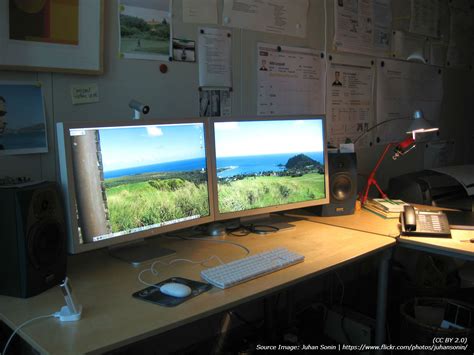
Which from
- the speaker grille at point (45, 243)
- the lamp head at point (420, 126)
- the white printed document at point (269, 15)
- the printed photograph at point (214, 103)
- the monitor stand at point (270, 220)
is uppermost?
the white printed document at point (269, 15)

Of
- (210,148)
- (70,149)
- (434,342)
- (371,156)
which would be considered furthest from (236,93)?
(434,342)

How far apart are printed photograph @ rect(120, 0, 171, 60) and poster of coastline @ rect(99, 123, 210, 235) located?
0.38 meters

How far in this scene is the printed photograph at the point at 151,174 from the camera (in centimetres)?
133

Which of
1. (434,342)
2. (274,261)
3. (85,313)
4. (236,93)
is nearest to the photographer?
(85,313)

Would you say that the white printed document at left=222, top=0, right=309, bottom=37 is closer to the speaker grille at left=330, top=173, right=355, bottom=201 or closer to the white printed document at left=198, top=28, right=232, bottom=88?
the white printed document at left=198, top=28, right=232, bottom=88

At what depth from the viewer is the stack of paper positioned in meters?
2.04

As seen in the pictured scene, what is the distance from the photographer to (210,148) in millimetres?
1620

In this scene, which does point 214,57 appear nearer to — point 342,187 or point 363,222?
point 342,187

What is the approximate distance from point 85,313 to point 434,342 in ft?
4.80

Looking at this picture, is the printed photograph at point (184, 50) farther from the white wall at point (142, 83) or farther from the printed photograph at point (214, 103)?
the printed photograph at point (214, 103)

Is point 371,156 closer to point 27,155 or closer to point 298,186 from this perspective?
point 298,186

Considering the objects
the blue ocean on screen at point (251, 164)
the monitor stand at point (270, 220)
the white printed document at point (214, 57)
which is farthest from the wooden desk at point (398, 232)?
the white printed document at point (214, 57)

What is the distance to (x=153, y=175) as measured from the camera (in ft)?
4.73

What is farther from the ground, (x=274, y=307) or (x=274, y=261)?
(x=274, y=261)
